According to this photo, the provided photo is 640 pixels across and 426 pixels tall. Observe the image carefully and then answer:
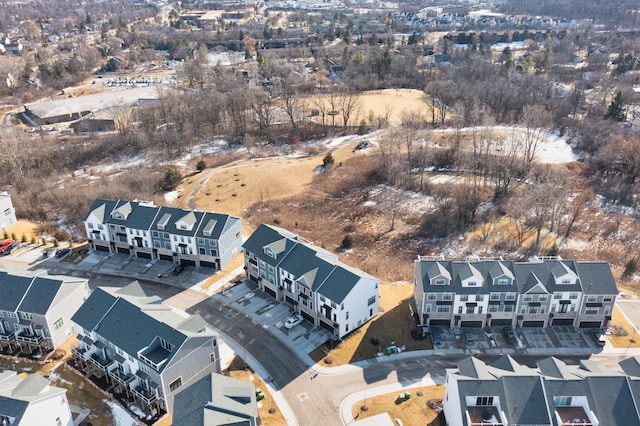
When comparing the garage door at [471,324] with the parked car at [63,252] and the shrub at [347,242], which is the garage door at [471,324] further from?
the parked car at [63,252]

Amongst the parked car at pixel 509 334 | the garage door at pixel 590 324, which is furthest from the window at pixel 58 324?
the garage door at pixel 590 324

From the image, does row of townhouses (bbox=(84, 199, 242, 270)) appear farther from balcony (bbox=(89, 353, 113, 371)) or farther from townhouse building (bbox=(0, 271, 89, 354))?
balcony (bbox=(89, 353, 113, 371))

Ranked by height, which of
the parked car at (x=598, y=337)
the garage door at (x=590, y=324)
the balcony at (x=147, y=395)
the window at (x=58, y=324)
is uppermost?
the window at (x=58, y=324)

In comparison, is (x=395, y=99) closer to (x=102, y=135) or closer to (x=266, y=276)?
(x=102, y=135)

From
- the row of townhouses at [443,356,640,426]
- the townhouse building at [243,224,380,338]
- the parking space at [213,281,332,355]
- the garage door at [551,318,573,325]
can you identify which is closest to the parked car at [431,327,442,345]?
the townhouse building at [243,224,380,338]

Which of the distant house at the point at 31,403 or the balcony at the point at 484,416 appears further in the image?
the distant house at the point at 31,403

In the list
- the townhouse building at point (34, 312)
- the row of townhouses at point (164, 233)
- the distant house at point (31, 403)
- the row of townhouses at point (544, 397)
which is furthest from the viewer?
the row of townhouses at point (164, 233)
